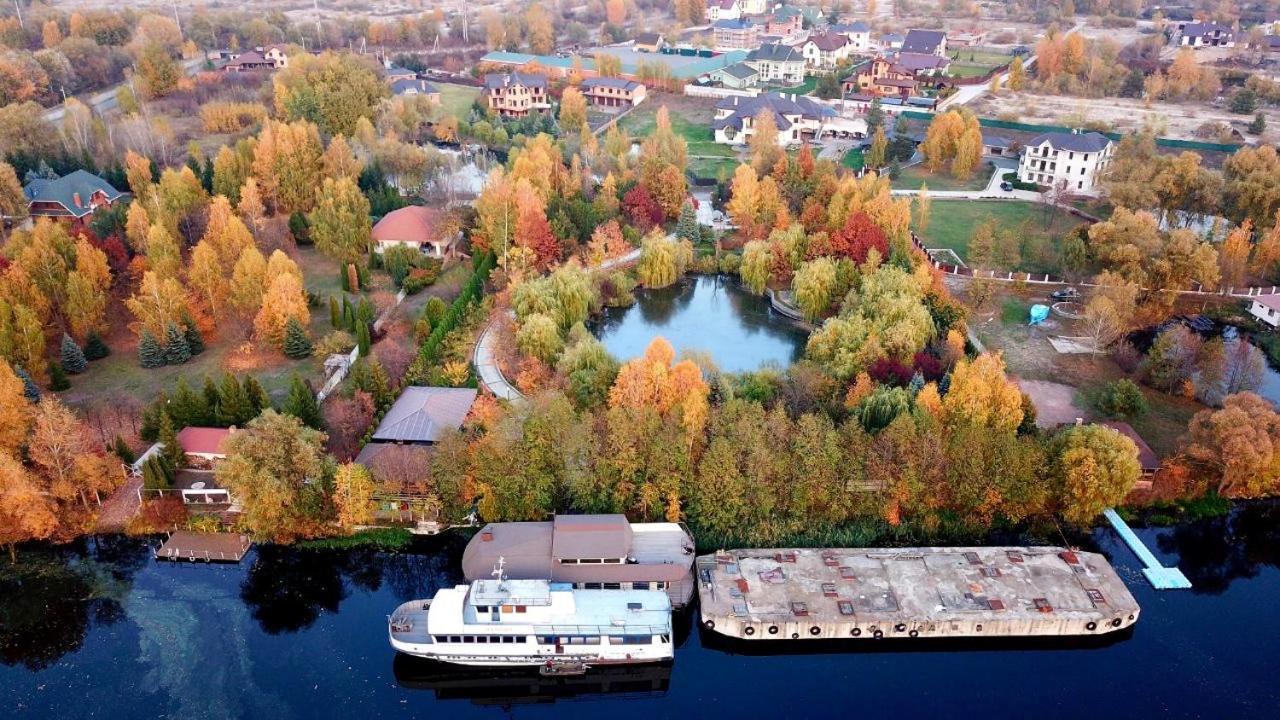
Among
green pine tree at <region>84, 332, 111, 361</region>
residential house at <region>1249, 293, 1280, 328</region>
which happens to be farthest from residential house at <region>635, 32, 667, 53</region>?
green pine tree at <region>84, 332, 111, 361</region>

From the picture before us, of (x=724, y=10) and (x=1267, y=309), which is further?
(x=724, y=10)

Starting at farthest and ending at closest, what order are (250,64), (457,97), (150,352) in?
(250,64), (457,97), (150,352)

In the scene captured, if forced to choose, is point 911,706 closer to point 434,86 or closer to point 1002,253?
point 1002,253

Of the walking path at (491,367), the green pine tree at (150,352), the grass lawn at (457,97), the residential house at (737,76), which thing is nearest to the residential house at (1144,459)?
the walking path at (491,367)

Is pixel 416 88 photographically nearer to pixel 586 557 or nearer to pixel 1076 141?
pixel 1076 141

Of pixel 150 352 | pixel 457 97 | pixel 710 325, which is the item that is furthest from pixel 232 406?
pixel 457 97

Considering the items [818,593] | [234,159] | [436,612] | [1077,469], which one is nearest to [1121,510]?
[1077,469]

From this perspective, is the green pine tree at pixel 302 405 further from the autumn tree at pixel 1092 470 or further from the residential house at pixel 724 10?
the residential house at pixel 724 10
